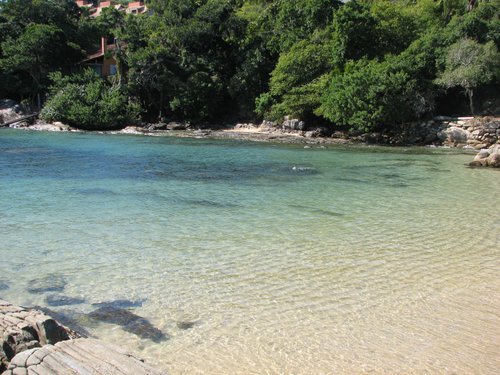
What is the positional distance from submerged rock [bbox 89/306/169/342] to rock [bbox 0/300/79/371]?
0.95 meters

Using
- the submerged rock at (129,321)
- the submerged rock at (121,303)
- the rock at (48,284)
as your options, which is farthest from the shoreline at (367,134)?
the submerged rock at (129,321)

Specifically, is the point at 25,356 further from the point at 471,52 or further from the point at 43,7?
the point at 43,7

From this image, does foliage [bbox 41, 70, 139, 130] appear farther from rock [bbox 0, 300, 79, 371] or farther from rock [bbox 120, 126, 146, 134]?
rock [bbox 0, 300, 79, 371]

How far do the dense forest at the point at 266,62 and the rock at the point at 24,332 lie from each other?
1080 inches

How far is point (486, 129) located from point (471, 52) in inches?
200

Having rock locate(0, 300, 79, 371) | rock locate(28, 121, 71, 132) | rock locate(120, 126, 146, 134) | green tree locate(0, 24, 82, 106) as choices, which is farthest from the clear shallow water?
green tree locate(0, 24, 82, 106)

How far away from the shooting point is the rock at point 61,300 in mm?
5691

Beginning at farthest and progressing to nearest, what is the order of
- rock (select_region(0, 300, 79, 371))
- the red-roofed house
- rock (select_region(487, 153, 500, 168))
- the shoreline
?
the red-roofed house → the shoreline → rock (select_region(487, 153, 500, 168)) → rock (select_region(0, 300, 79, 371))

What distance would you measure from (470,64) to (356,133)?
8.12m

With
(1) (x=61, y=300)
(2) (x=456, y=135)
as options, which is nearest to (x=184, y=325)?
(1) (x=61, y=300)

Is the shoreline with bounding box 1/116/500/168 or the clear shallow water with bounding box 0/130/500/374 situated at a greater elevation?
the shoreline with bounding box 1/116/500/168

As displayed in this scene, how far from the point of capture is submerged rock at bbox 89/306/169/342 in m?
5.00

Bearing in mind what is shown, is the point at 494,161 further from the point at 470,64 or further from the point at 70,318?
the point at 70,318

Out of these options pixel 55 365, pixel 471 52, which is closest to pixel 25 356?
pixel 55 365
